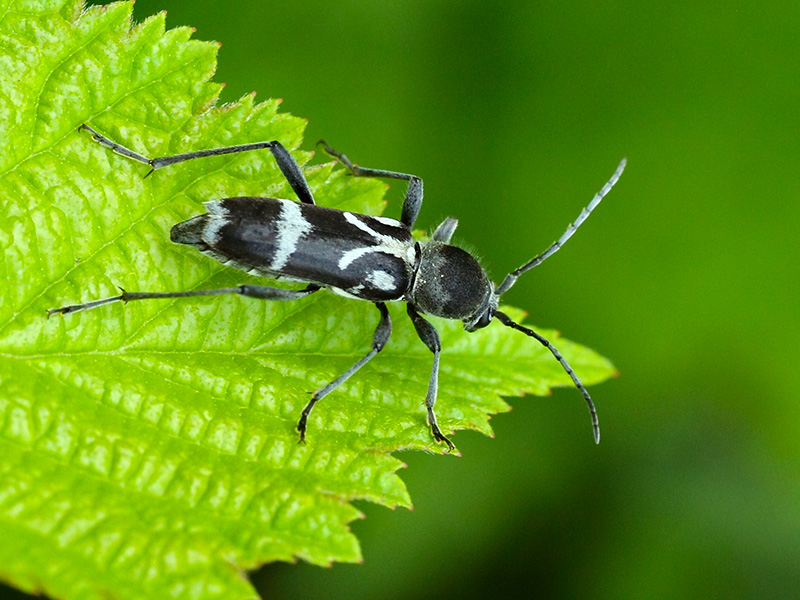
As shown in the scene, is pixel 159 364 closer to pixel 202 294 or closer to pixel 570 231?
pixel 202 294

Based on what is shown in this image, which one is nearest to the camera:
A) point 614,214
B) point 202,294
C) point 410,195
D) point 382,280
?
point 202,294

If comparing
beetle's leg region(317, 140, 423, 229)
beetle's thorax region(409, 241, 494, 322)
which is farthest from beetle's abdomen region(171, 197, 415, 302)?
beetle's leg region(317, 140, 423, 229)

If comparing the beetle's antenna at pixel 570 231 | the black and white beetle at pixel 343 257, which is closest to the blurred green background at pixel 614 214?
the beetle's antenna at pixel 570 231

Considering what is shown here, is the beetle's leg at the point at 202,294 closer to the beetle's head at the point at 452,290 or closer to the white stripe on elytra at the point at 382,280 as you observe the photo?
the white stripe on elytra at the point at 382,280

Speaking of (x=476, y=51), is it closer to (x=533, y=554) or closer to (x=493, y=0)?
(x=493, y=0)

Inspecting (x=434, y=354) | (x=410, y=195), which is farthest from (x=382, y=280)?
(x=410, y=195)

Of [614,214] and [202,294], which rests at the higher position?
[614,214]

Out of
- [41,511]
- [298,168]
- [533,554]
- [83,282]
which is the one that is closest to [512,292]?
[533,554]
